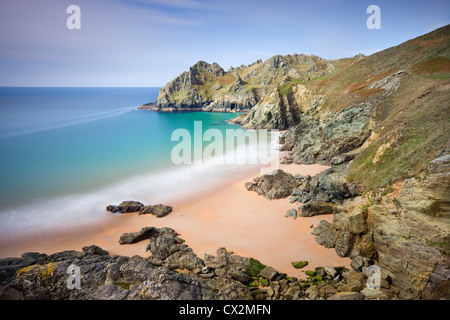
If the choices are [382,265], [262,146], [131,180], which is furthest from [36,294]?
[262,146]

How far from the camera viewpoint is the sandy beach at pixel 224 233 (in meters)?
16.1

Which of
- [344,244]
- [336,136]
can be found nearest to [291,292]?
[344,244]

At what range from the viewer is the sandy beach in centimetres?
1612

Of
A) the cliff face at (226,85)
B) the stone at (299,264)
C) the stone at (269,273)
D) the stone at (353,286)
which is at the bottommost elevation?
the stone at (299,264)

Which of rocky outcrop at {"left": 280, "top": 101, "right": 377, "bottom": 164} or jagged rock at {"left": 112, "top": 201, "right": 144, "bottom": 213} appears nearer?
jagged rock at {"left": 112, "top": 201, "right": 144, "bottom": 213}

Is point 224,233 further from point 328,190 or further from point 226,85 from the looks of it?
point 226,85

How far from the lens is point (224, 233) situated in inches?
757

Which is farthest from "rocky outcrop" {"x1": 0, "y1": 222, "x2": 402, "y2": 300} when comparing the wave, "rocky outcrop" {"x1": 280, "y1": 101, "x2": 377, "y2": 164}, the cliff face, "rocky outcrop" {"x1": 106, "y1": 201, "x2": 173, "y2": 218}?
the cliff face

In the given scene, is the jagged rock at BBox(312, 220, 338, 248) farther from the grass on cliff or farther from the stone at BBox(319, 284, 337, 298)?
the stone at BBox(319, 284, 337, 298)

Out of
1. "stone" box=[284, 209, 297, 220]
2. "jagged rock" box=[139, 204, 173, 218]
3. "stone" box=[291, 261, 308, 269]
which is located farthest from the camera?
"jagged rock" box=[139, 204, 173, 218]

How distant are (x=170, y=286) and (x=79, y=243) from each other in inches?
543

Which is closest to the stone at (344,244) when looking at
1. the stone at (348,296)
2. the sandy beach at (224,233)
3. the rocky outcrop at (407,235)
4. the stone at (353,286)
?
the rocky outcrop at (407,235)

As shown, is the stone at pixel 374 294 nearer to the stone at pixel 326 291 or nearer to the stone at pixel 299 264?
the stone at pixel 326 291
